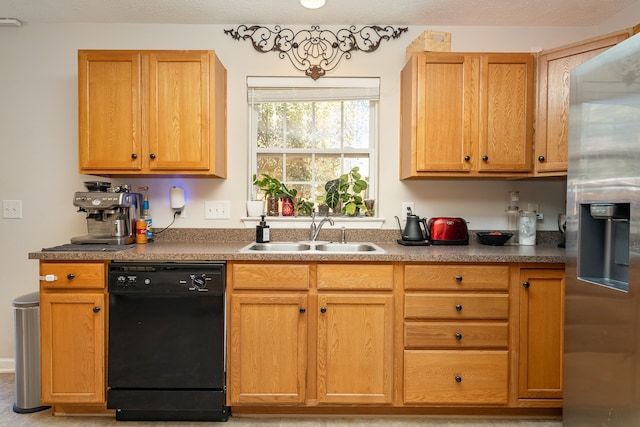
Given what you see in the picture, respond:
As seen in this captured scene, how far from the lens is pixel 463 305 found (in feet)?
6.81

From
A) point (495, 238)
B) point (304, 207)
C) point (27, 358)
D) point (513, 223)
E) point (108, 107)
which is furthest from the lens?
point (304, 207)

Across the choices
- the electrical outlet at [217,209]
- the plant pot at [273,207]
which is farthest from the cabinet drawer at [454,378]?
the electrical outlet at [217,209]

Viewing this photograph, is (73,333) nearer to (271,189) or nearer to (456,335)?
(271,189)

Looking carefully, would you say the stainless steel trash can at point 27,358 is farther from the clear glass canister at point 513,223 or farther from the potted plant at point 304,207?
the clear glass canister at point 513,223

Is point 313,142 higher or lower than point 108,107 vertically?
lower

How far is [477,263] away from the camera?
208 cm

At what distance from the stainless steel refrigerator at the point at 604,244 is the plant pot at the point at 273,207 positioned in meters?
1.72

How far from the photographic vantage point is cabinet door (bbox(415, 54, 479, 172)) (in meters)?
2.35

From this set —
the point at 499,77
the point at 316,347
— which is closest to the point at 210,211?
the point at 316,347

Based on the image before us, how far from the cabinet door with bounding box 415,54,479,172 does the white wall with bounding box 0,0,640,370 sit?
349 millimetres

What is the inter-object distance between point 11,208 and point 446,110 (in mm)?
2917

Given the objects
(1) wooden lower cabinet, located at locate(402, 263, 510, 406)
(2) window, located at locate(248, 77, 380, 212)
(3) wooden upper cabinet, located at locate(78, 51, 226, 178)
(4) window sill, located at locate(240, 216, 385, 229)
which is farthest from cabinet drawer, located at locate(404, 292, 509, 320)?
(3) wooden upper cabinet, located at locate(78, 51, 226, 178)

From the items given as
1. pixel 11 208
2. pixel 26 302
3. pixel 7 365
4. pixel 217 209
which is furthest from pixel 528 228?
pixel 7 365

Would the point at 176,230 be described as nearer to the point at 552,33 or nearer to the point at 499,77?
the point at 499,77
